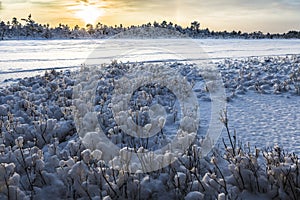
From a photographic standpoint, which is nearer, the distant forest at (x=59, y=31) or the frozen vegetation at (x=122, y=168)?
the frozen vegetation at (x=122, y=168)

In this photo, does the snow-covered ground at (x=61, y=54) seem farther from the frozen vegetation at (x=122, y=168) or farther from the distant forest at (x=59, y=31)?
the distant forest at (x=59, y=31)

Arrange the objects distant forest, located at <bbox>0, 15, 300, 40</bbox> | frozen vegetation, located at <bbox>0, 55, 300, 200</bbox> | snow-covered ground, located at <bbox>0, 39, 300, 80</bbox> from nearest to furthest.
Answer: frozen vegetation, located at <bbox>0, 55, 300, 200</bbox>
snow-covered ground, located at <bbox>0, 39, 300, 80</bbox>
distant forest, located at <bbox>0, 15, 300, 40</bbox>

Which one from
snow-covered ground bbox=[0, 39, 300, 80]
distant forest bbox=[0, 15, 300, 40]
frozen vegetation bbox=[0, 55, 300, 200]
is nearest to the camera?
frozen vegetation bbox=[0, 55, 300, 200]

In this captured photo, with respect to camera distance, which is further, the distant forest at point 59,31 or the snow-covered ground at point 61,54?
the distant forest at point 59,31

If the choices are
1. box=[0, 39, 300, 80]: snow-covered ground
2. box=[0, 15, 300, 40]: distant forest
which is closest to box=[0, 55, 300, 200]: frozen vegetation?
box=[0, 39, 300, 80]: snow-covered ground

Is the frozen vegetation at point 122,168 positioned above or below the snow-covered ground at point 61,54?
below

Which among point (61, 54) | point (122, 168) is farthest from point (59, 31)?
point (122, 168)

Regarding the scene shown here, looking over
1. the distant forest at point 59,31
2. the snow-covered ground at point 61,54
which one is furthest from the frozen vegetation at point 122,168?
the distant forest at point 59,31

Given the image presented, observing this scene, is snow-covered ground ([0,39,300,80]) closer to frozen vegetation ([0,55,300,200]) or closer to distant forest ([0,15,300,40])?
A: frozen vegetation ([0,55,300,200])

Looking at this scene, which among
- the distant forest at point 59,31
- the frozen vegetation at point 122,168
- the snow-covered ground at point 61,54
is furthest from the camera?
the distant forest at point 59,31

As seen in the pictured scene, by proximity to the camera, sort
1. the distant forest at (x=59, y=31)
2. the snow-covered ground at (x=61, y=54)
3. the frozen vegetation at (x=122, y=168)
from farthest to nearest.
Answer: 1. the distant forest at (x=59, y=31)
2. the snow-covered ground at (x=61, y=54)
3. the frozen vegetation at (x=122, y=168)

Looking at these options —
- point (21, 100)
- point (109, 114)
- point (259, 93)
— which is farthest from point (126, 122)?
point (259, 93)

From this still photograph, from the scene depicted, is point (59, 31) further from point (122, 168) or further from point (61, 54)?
point (122, 168)

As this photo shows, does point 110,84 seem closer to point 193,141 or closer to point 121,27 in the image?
point 193,141
